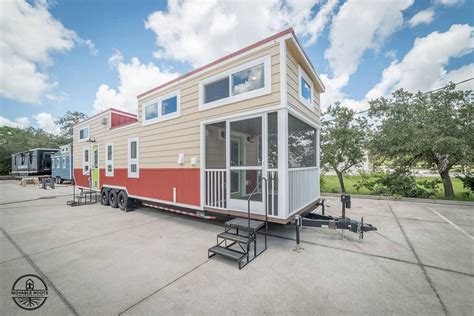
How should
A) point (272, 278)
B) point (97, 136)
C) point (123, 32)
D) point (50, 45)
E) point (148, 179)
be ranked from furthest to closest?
point (50, 45) → point (97, 136) → point (123, 32) → point (148, 179) → point (272, 278)

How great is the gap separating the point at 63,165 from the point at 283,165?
1999 cm

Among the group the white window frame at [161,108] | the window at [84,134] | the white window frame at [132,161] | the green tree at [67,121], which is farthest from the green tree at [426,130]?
the green tree at [67,121]

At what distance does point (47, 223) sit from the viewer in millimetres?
5473

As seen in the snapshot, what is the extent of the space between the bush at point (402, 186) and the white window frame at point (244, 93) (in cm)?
820

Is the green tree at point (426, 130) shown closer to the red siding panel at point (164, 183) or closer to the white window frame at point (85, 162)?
the red siding panel at point (164, 183)

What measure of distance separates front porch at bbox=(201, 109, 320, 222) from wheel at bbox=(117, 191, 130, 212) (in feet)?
12.6

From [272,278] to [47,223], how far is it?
263 inches

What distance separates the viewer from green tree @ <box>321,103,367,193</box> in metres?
9.17

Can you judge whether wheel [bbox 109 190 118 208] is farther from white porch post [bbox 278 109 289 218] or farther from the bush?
the bush

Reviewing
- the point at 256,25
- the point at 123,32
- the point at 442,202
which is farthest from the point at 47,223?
the point at 442,202

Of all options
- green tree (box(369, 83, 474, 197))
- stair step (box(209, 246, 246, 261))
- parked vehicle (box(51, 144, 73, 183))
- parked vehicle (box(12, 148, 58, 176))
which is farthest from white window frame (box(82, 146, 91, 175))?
parked vehicle (box(12, 148, 58, 176))

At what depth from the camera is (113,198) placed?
24.5 ft

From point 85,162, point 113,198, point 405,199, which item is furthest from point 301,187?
point 85,162

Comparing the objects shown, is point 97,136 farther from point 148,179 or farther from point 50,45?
point 50,45
